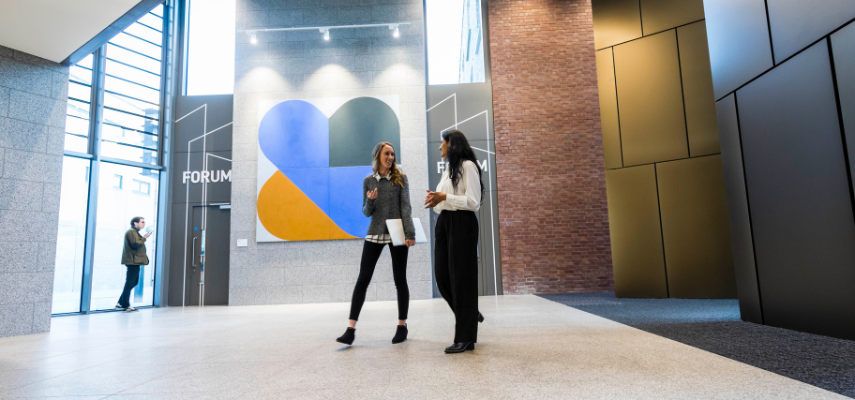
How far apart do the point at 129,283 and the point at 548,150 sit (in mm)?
7163

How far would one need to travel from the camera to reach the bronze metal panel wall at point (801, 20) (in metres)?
2.74

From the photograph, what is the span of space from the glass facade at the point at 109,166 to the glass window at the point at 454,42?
16.4 ft

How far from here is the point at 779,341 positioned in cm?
276

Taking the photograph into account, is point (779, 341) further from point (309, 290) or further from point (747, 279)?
point (309, 290)

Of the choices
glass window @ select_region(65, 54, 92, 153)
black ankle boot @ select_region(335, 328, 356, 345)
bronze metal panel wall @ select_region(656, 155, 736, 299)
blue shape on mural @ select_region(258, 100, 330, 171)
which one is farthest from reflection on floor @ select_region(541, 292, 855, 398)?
glass window @ select_region(65, 54, 92, 153)

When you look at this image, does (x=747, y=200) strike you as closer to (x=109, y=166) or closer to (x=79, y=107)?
(x=109, y=166)

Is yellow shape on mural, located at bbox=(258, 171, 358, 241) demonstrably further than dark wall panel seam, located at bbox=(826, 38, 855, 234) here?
Yes

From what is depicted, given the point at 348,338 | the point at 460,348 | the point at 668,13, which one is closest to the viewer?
the point at 460,348

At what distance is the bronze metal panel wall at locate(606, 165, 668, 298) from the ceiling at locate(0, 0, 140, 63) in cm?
617

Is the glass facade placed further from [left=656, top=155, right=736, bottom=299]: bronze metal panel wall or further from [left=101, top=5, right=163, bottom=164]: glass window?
[left=656, top=155, right=736, bottom=299]: bronze metal panel wall

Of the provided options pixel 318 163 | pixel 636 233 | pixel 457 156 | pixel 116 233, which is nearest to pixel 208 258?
pixel 116 233

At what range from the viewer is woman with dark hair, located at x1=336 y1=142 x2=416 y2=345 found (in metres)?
3.06

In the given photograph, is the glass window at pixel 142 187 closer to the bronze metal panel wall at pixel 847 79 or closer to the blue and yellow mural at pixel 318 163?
the blue and yellow mural at pixel 318 163

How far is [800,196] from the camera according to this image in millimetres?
3074
